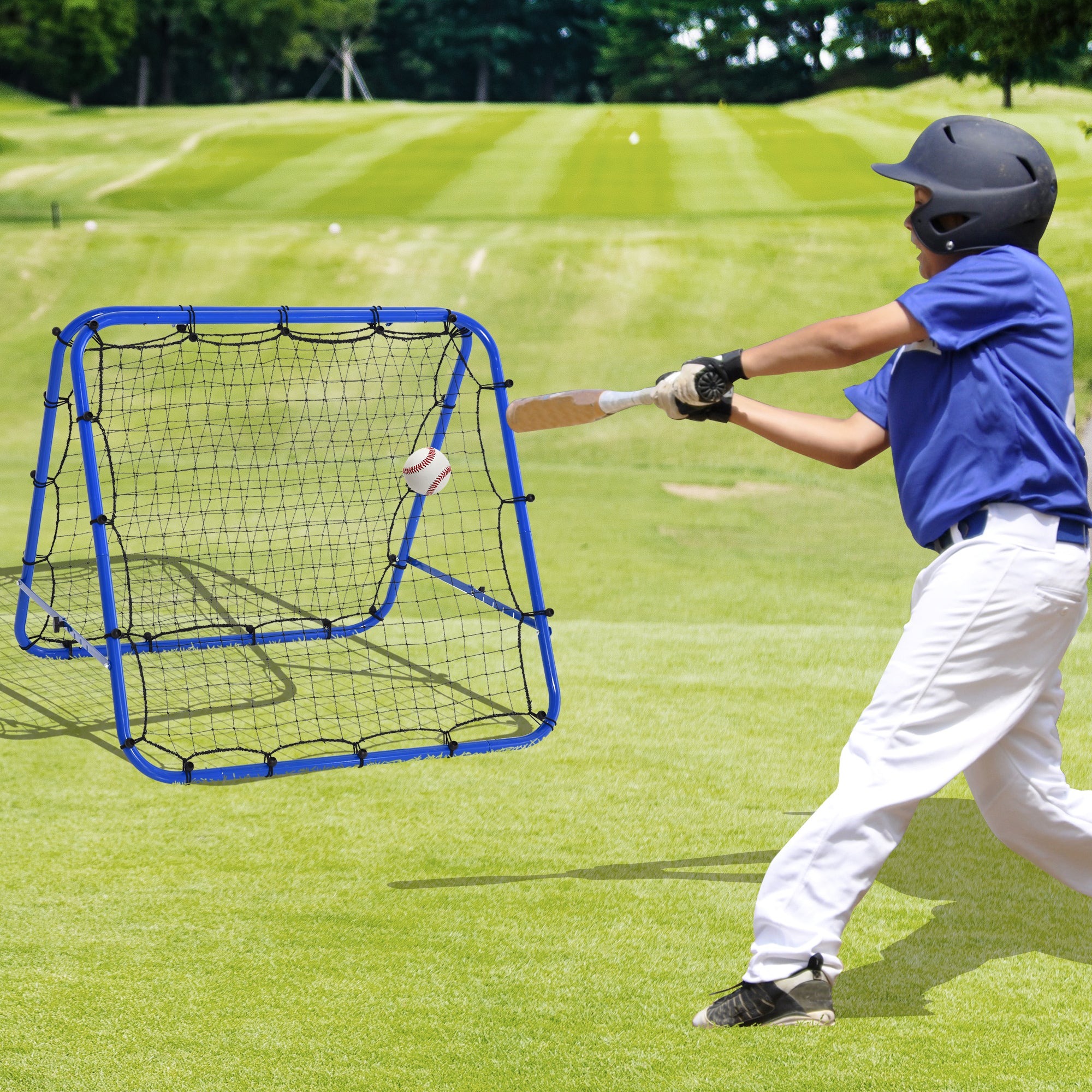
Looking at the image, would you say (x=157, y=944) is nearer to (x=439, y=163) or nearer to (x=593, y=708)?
(x=593, y=708)

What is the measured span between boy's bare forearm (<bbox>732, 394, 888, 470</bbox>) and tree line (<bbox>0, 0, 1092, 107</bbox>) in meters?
37.4

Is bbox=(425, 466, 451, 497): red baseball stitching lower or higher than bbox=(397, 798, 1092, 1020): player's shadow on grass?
higher

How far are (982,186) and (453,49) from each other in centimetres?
7464

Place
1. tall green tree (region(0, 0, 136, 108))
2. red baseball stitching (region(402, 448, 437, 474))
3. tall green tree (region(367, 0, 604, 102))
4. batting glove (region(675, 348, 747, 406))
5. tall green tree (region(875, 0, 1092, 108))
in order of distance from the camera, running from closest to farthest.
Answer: batting glove (region(675, 348, 747, 406)) < red baseball stitching (region(402, 448, 437, 474)) < tall green tree (region(875, 0, 1092, 108)) < tall green tree (region(0, 0, 136, 108)) < tall green tree (region(367, 0, 604, 102))

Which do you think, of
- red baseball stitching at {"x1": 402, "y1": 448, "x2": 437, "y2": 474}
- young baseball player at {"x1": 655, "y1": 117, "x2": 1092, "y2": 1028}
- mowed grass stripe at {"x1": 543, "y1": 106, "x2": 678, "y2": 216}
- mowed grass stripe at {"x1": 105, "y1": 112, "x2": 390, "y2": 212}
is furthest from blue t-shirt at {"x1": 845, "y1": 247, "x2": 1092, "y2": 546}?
mowed grass stripe at {"x1": 105, "y1": 112, "x2": 390, "y2": 212}

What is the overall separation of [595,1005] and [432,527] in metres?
7.32

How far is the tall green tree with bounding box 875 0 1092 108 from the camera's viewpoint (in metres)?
13.4

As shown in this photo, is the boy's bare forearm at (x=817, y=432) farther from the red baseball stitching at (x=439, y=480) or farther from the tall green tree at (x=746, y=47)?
the tall green tree at (x=746, y=47)

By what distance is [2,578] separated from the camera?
28.1 ft

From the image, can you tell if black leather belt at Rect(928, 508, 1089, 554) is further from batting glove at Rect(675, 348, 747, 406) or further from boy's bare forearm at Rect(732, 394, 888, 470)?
batting glove at Rect(675, 348, 747, 406)

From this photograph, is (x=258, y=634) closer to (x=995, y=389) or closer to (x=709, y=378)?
(x=709, y=378)

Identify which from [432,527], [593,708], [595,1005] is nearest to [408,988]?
[595,1005]

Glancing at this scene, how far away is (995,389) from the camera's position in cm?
308

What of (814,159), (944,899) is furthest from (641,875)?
(814,159)
